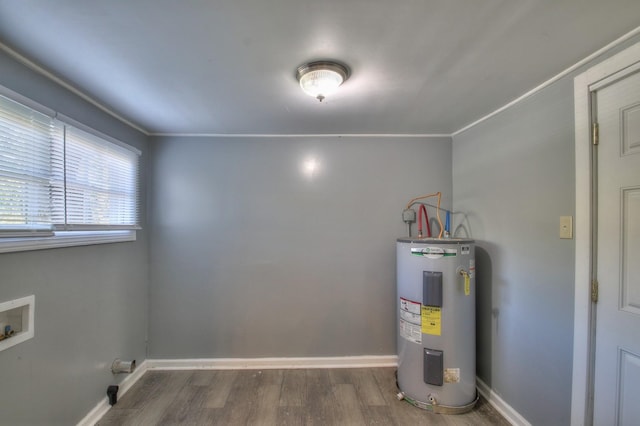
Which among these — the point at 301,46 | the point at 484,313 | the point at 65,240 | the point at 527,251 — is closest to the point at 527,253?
the point at 527,251

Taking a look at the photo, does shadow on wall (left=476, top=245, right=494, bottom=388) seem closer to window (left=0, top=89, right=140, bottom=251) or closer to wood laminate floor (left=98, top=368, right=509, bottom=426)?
wood laminate floor (left=98, top=368, right=509, bottom=426)

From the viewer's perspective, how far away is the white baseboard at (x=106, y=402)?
1715mm

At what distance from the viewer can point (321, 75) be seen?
1376mm

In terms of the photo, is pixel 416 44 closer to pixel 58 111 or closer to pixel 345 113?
pixel 345 113

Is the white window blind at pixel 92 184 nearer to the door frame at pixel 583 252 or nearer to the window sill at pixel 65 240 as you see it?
the window sill at pixel 65 240

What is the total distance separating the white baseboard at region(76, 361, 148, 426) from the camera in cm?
172

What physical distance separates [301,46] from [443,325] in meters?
1.96

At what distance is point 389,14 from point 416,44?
9.7 inches

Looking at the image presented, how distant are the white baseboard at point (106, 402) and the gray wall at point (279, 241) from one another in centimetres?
15

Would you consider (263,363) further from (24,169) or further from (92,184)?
(24,169)

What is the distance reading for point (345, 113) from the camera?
6.60 ft

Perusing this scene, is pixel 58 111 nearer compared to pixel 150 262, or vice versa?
pixel 58 111

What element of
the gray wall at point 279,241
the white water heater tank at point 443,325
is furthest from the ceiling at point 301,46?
the white water heater tank at point 443,325

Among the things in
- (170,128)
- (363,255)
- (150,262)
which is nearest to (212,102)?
(170,128)
